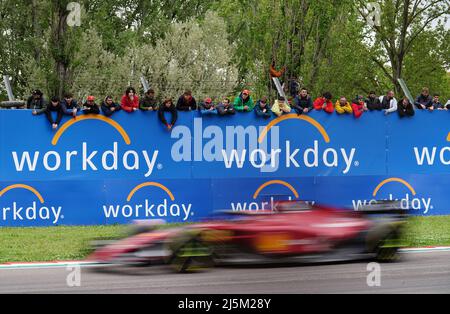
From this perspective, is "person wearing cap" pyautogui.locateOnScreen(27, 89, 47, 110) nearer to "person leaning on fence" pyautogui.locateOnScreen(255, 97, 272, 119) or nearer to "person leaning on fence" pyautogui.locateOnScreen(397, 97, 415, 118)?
"person leaning on fence" pyautogui.locateOnScreen(255, 97, 272, 119)

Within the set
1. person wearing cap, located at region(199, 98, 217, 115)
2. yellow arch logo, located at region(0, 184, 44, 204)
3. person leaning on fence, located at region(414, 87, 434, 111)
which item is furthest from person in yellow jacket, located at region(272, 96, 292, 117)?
yellow arch logo, located at region(0, 184, 44, 204)

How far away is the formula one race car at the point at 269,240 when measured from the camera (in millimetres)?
11023

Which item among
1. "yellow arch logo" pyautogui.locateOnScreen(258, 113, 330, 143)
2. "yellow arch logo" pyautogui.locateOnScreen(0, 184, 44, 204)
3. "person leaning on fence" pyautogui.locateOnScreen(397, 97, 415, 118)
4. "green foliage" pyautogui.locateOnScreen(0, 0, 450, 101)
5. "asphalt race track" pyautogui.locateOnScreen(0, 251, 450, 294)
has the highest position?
"green foliage" pyautogui.locateOnScreen(0, 0, 450, 101)

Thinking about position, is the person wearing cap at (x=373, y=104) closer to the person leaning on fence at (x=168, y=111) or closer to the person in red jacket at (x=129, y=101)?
the person leaning on fence at (x=168, y=111)

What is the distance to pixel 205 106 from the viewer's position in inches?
706

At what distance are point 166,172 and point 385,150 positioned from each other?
436 cm

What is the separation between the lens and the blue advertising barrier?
1698 centimetres

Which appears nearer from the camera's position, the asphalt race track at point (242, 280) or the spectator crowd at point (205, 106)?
the asphalt race track at point (242, 280)

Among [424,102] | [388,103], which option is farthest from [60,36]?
[424,102]

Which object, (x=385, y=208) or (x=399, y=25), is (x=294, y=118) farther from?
(x=399, y=25)

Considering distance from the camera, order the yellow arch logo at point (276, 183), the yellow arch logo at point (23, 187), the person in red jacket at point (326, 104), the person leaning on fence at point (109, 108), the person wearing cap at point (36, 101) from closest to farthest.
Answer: the yellow arch logo at point (23, 187) < the person wearing cap at point (36, 101) < the person leaning on fence at point (109, 108) < the yellow arch logo at point (276, 183) < the person in red jacket at point (326, 104)

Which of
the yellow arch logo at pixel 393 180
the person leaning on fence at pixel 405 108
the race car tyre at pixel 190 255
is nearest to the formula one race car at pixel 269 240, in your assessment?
the race car tyre at pixel 190 255

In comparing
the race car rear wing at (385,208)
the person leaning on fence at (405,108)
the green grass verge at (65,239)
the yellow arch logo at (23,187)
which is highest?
the person leaning on fence at (405,108)
